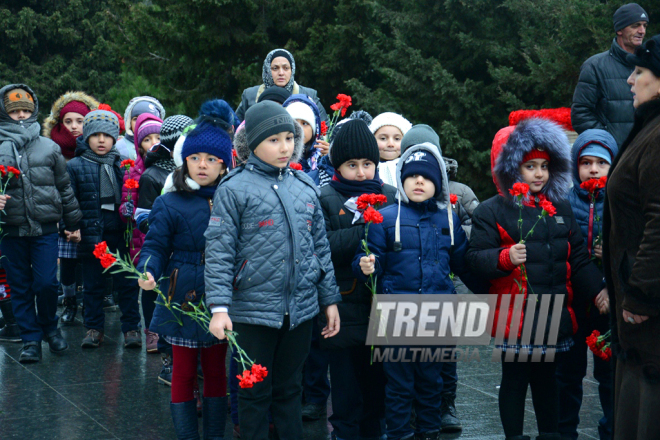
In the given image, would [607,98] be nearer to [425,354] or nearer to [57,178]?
[425,354]

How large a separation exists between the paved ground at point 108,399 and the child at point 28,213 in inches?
16.1

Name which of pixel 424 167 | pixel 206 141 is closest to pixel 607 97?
pixel 424 167

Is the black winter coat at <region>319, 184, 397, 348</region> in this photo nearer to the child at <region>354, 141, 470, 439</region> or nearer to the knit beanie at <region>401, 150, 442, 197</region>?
the child at <region>354, 141, 470, 439</region>

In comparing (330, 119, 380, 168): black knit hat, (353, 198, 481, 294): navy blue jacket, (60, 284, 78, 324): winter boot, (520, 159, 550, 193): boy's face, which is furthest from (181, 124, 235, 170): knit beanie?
(60, 284, 78, 324): winter boot

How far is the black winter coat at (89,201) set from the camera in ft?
24.3

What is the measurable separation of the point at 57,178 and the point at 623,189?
503 centimetres

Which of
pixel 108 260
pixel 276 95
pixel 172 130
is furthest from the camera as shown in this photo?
pixel 276 95

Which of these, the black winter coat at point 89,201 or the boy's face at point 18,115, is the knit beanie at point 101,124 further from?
the boy's face at point 18,115

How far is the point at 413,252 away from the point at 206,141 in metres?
1.39

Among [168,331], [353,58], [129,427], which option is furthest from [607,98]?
[353,58]

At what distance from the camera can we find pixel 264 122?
433 centimetres

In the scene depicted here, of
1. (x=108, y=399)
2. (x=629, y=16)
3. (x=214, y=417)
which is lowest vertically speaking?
(x=108, y=399)

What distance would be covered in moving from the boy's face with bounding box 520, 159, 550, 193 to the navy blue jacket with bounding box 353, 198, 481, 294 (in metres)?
0.55

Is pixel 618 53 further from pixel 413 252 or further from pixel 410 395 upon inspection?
pixel 410 395
